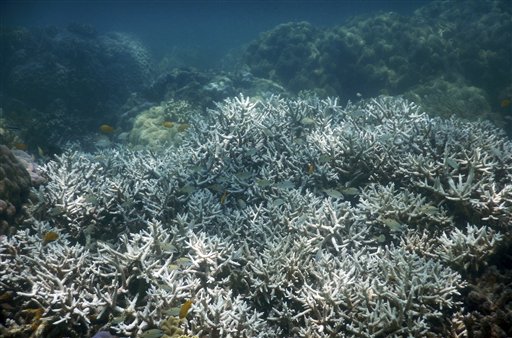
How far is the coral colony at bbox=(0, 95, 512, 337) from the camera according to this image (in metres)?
3.76

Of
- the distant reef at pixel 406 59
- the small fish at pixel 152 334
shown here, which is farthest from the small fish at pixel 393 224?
the distant reef at pixel 406 59

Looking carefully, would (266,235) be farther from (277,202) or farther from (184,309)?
(184,309)

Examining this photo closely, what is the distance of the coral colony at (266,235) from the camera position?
148 inches

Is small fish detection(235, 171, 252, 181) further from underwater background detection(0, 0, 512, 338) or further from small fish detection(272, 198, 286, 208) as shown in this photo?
small fish detection(272, 198, 286, 208)

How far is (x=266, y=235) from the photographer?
475 centimetres

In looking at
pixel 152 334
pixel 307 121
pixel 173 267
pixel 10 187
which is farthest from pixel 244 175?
pixel 10 187

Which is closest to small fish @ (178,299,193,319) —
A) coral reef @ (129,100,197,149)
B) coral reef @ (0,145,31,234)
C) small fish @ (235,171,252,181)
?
small fish @ (235,171,252,181)

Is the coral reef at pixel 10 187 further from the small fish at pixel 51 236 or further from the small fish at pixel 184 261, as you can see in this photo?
the small fish at pixel 184 261

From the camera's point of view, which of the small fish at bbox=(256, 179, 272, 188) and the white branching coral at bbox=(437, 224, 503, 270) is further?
the small fish at bbox=(256, 179, 272, 188)

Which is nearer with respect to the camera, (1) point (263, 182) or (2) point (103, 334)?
(2) point (103, 334)

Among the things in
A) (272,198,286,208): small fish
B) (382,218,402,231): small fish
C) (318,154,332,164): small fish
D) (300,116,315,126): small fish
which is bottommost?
(272,198,286,208): small fish

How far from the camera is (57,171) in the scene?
20.9ft

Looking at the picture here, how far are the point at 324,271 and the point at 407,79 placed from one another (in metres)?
12.6

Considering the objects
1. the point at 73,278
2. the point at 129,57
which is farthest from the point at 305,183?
the point at 129,57
